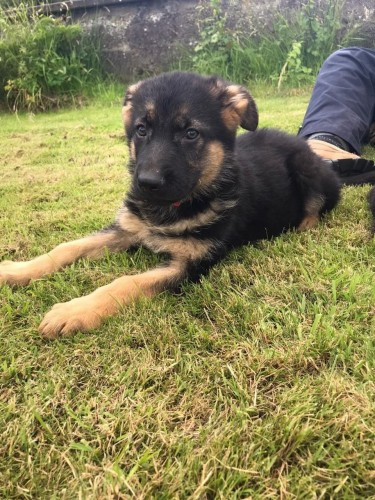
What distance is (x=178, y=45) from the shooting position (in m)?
8.70

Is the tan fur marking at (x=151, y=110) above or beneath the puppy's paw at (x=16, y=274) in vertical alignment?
above

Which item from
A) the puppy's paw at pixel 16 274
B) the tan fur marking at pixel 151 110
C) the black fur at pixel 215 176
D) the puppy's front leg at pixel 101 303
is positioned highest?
the tan fur marking at pixel 151 110

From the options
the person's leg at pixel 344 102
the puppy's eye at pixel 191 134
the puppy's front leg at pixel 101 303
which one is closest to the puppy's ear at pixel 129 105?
the puppy's eye at pixel 191 134

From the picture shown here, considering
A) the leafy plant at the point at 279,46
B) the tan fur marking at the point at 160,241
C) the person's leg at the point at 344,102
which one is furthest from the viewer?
the leafy plant at the point at 279,46

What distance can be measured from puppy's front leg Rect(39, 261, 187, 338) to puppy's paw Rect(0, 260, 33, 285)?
0.43 meters

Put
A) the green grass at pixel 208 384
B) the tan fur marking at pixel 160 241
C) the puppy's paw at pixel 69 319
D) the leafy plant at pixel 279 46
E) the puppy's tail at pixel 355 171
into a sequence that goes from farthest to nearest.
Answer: the leafy plant at pixel 279 46 → the puppy's tail at pixel 355 171 → the tan fur marking at pixel 160 241 → the puppy's paw at pixel 69 319 → the green grass at pixel 208 384

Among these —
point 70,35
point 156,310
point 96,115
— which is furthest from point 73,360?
point 70,35

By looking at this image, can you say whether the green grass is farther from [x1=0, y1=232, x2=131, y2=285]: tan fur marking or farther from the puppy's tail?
the puppy's tail

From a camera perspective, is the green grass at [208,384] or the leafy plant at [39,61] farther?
the leafy plant at [39,61]

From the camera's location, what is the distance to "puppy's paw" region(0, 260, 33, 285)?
2.14 meters

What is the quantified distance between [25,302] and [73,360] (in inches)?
20.3

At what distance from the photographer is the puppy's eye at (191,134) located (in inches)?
92.7

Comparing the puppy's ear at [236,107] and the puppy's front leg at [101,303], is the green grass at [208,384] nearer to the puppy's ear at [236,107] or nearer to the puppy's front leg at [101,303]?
the puppy's front leg at [101,303]

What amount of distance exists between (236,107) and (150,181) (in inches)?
35.0
